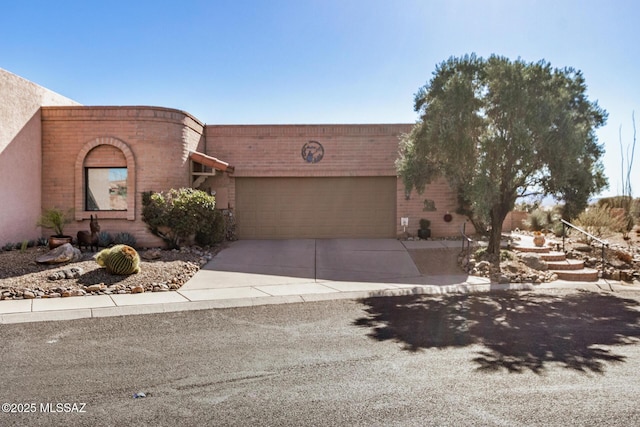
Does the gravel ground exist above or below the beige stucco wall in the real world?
below

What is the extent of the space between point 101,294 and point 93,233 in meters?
4.12

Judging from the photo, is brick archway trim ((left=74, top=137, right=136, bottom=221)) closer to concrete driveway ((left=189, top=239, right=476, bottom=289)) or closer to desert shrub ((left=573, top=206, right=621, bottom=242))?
concrete driveway ((left=189, top=239, right=476, bottom=289))

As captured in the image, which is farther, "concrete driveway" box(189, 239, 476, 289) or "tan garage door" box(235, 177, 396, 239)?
"tan garage door" box(235, 177, 396, 239)

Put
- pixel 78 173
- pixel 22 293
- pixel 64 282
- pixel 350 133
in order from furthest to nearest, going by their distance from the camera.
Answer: pixel 350 133 < pixel 78 173 < pixel 64 282 < pixel 22 293

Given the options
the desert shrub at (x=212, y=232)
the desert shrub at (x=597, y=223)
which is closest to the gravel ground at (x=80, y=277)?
the desert shrub at (x=212, y=232)

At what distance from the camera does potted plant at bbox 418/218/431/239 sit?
1667cm

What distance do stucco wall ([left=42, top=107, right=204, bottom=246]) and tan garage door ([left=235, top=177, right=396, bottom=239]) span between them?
3.83 m

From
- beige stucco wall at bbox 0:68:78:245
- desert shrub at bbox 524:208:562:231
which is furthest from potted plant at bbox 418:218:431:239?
beige stucco wall at bbox 0:68:78:245

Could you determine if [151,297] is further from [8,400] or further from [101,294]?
[8,400]

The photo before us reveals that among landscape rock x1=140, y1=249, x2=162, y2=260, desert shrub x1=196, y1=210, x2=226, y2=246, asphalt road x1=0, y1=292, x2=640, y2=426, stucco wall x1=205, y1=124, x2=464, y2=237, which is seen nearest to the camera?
asphalt road x1=0, y1=292, x2=640, y2=426

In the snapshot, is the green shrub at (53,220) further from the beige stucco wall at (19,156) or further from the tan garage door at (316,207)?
the tan garage door at (316,207)

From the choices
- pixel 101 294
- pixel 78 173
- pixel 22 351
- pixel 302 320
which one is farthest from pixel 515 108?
pixel 78 173

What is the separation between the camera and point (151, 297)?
8742 millimetres

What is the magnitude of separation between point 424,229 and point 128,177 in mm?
10047
